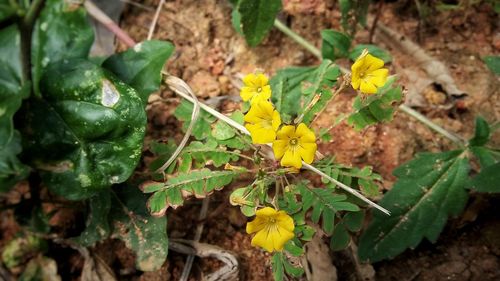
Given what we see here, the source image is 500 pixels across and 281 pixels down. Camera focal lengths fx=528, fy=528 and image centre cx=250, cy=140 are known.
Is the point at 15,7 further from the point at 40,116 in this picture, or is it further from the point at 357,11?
the point at 357,11

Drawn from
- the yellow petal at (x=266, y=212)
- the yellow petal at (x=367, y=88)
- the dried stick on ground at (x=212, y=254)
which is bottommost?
the dried stick on ground at (x=212, y=254)

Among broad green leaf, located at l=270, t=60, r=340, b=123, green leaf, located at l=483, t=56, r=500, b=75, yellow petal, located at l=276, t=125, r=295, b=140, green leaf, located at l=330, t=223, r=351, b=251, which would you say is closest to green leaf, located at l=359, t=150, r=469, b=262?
green leaf, located at l=330, t=223, r=351, b=251

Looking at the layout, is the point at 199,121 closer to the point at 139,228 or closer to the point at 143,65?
the point at 143,65

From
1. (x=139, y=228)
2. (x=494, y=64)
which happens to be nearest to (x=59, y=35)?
(x=139, y=228)

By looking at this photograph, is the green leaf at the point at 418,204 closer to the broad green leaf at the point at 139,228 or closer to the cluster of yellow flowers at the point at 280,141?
the cluster of yellow flowers at the point at 280,141

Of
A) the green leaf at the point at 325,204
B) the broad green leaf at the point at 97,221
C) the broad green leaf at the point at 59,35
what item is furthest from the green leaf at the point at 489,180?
the broad green leaf at the point at 59,35

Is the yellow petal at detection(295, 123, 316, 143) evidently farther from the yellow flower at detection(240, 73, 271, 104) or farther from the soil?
the soil

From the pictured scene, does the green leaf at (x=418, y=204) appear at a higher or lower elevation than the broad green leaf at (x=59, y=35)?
lower
